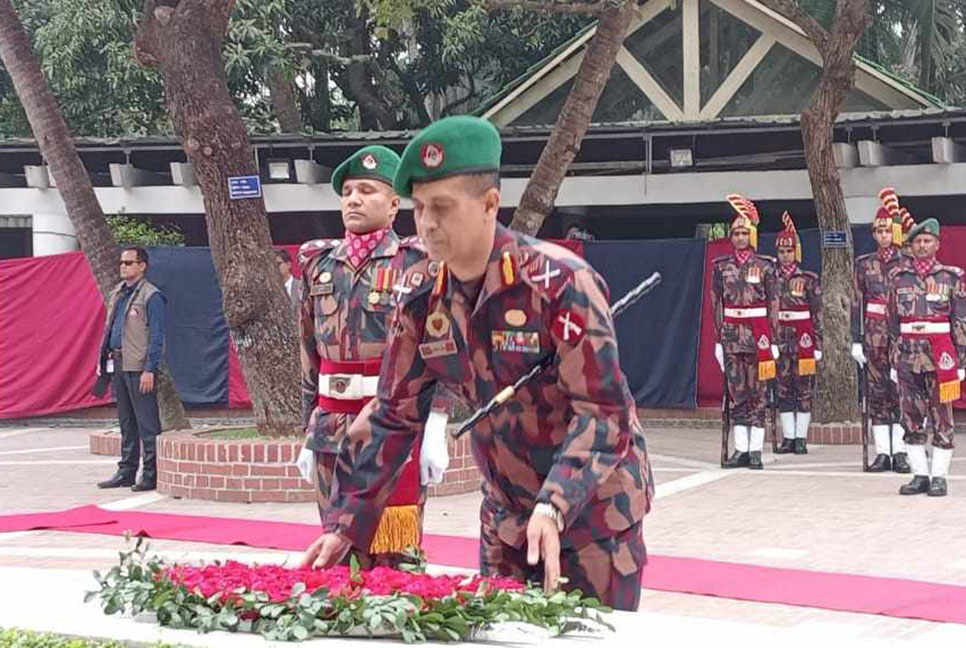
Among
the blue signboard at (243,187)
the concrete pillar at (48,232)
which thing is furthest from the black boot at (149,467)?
the concrete pillar at (48,232)

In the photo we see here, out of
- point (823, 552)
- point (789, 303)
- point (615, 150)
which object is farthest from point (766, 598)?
point (615, 150)

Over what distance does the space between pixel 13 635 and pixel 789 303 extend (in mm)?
12302

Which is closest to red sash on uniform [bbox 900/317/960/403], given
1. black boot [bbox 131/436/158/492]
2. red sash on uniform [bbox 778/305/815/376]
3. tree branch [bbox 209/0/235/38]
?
red sash on uniform [bbox 778/305/815/376]

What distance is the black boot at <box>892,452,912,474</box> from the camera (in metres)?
13.4

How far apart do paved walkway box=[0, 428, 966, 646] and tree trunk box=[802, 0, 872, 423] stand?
851mm

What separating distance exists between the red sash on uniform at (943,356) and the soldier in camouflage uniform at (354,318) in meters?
6.39

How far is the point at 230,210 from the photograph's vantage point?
1195 cm

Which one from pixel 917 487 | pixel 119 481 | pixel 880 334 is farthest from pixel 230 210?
pixel 917 487

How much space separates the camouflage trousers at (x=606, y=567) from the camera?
4.00m

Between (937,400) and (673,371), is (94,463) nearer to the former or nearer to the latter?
(673,371)

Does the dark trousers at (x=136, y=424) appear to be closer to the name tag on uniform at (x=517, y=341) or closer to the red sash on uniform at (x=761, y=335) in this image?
the red sash on uniform at (x=761, y=335)

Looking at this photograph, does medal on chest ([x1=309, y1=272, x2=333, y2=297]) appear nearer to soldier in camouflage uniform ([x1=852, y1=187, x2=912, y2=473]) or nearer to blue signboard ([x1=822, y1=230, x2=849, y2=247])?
soldier in camouflage uniform ([x1=852, y1=187, x2=912, y2=473])

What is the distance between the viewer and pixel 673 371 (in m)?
18.1

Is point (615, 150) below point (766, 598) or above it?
above
